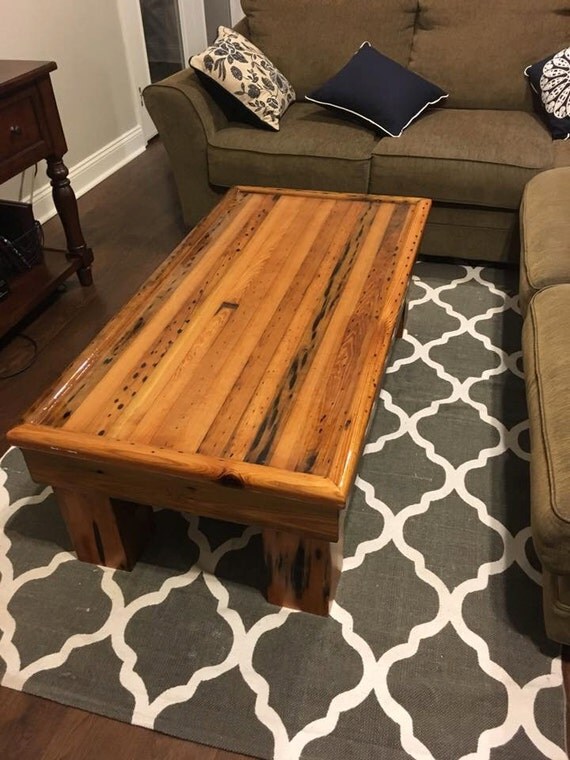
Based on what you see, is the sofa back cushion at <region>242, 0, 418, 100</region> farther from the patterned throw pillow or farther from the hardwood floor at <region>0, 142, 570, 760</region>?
the hardwood floor at <region>0, 142, 570, 760</region>

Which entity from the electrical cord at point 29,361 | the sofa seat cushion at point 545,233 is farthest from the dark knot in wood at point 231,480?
the electrical cord at point 29,361

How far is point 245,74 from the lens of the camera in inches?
101

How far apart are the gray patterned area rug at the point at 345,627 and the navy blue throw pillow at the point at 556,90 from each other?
1348 mm

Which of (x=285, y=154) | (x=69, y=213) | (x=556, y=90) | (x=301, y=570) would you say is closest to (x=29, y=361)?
(x=69, y=213)

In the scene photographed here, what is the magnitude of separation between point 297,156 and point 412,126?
491mm

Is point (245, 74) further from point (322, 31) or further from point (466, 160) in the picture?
point (466, 160)

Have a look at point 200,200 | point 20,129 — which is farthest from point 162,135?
point 20,129

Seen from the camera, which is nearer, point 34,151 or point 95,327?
point 34,151

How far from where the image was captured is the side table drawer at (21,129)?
2.00m

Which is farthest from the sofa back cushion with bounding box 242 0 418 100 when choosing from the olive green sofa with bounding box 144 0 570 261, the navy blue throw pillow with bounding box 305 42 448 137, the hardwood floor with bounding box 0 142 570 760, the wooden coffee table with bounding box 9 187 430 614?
the wooden coffee table with bounding box 9 187 430 614

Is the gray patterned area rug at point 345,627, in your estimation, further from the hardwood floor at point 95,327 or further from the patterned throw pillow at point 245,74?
the patterned throw pillow at point 245,74

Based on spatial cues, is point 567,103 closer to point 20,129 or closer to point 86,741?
point 20,129

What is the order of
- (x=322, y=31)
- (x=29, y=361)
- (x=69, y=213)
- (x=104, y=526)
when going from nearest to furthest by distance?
(x=104, y=526)
(x=29, y=361)
(x=69, y=213)
(x=322, y=31)

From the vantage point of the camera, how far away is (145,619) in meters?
1.39
